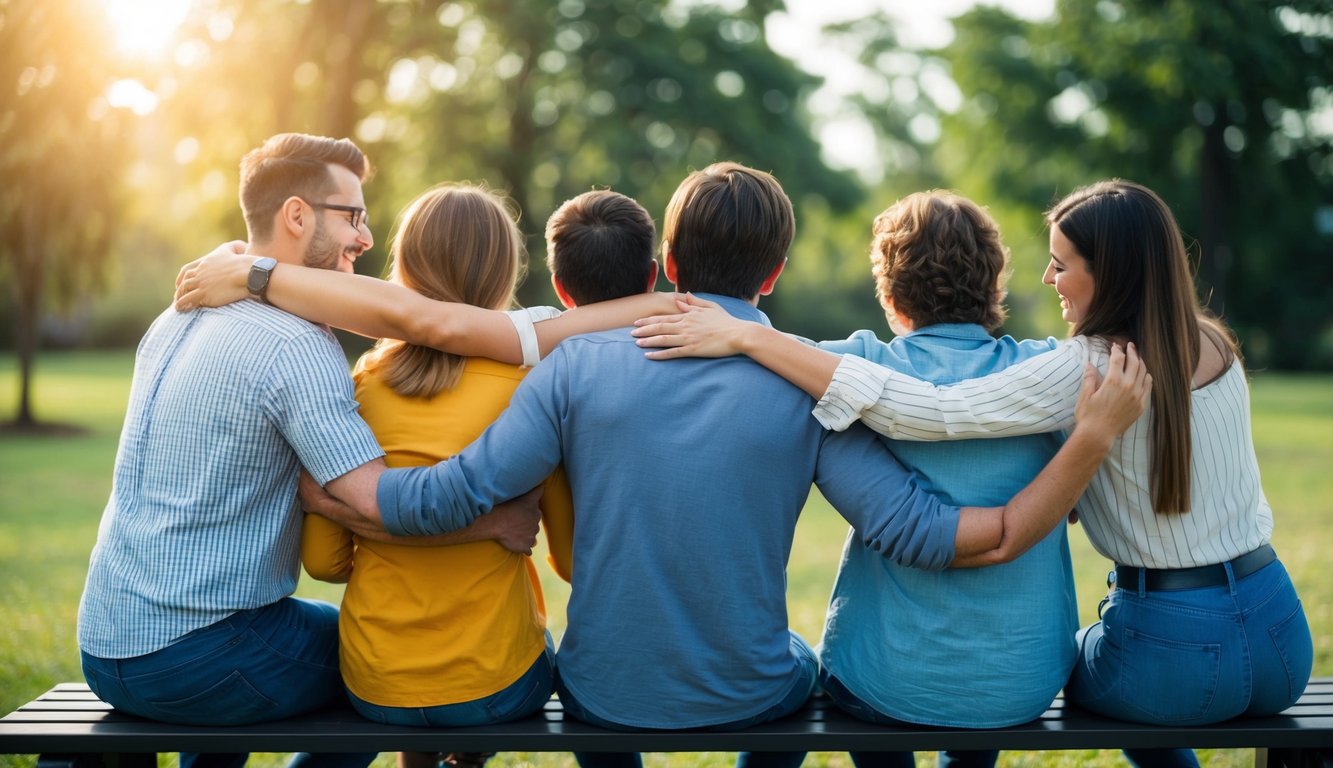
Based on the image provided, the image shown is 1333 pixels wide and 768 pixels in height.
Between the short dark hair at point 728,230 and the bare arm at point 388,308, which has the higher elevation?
the short dark hair at point 728,230

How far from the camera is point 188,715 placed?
269 centimetres

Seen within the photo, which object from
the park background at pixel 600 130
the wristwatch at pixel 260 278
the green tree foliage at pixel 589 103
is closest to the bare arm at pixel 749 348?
the wristwatch at pixel 260 278

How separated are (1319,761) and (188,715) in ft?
8.91

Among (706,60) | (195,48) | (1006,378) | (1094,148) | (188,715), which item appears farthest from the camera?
(1094,148)

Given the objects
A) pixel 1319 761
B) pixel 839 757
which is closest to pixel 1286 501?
pixel 839 757

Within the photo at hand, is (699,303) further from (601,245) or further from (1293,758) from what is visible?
(1293,758)

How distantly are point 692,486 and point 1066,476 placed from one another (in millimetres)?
821

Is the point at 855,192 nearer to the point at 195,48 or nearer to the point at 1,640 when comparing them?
the point at 195,48

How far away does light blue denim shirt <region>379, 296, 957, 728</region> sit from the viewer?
2496 millimetres

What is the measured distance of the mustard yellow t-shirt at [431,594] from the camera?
2629 millimetres

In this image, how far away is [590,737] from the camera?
2.62 m

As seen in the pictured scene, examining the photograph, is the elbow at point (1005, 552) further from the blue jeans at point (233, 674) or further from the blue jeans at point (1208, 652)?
the blue jeans at point (233, 674)

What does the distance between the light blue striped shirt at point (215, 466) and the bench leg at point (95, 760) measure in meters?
0.26

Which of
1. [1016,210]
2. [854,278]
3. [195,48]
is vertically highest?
[195,48]
